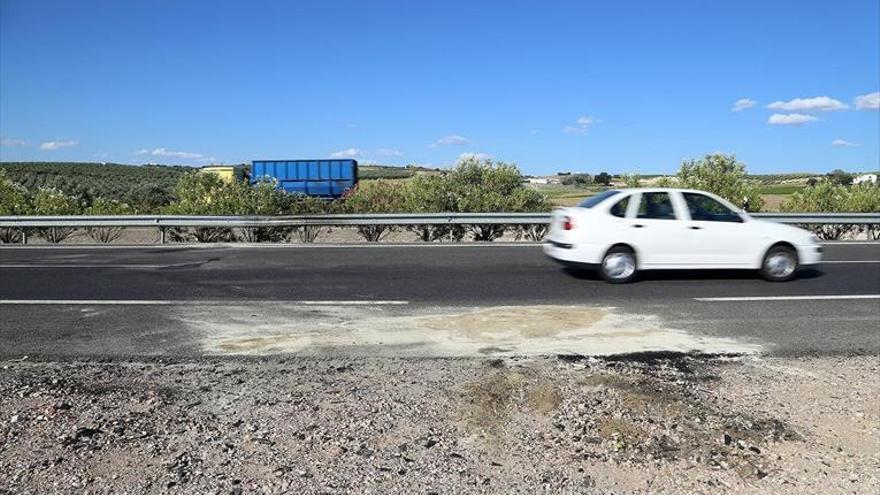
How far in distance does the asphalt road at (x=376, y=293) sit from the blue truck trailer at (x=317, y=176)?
84.1ft

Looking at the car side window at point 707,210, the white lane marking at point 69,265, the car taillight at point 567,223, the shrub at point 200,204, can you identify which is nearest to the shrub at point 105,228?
the shrub at point 200,204

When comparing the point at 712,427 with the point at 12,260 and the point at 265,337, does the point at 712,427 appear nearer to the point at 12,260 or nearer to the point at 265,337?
the point at 265,337

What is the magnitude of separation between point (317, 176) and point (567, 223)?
102 ft

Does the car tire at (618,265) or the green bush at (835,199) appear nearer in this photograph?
the car tire at (618,265)

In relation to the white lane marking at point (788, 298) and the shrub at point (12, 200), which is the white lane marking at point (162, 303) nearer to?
the white lane marking at point (788, 298)

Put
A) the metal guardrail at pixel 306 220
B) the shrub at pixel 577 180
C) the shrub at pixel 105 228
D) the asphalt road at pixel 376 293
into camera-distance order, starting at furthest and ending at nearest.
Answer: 1. the shrub at pixel 577 180
2. the shrub at pixel 105 228
3. the metal guardrail at pixel 306 220
4. the asphalt road at pixel 376 293

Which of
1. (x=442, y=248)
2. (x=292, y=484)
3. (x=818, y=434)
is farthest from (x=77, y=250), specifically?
(x=818, y=434)

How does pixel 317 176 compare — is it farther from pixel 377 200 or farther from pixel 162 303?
pixel 162 303

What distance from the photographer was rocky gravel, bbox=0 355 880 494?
12.3 feet

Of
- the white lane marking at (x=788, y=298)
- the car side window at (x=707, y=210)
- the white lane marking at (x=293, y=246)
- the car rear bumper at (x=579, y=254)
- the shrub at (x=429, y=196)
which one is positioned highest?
the shrub at (x=429, y=196)

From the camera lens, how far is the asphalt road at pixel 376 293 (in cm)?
719

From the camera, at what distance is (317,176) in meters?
40.6

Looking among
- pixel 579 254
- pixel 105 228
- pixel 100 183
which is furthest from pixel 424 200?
pixel 100 183

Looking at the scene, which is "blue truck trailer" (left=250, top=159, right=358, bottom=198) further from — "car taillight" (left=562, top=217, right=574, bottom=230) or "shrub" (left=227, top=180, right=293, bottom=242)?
"car taillight" (left=562, top=217, right=574, bottom=230)
